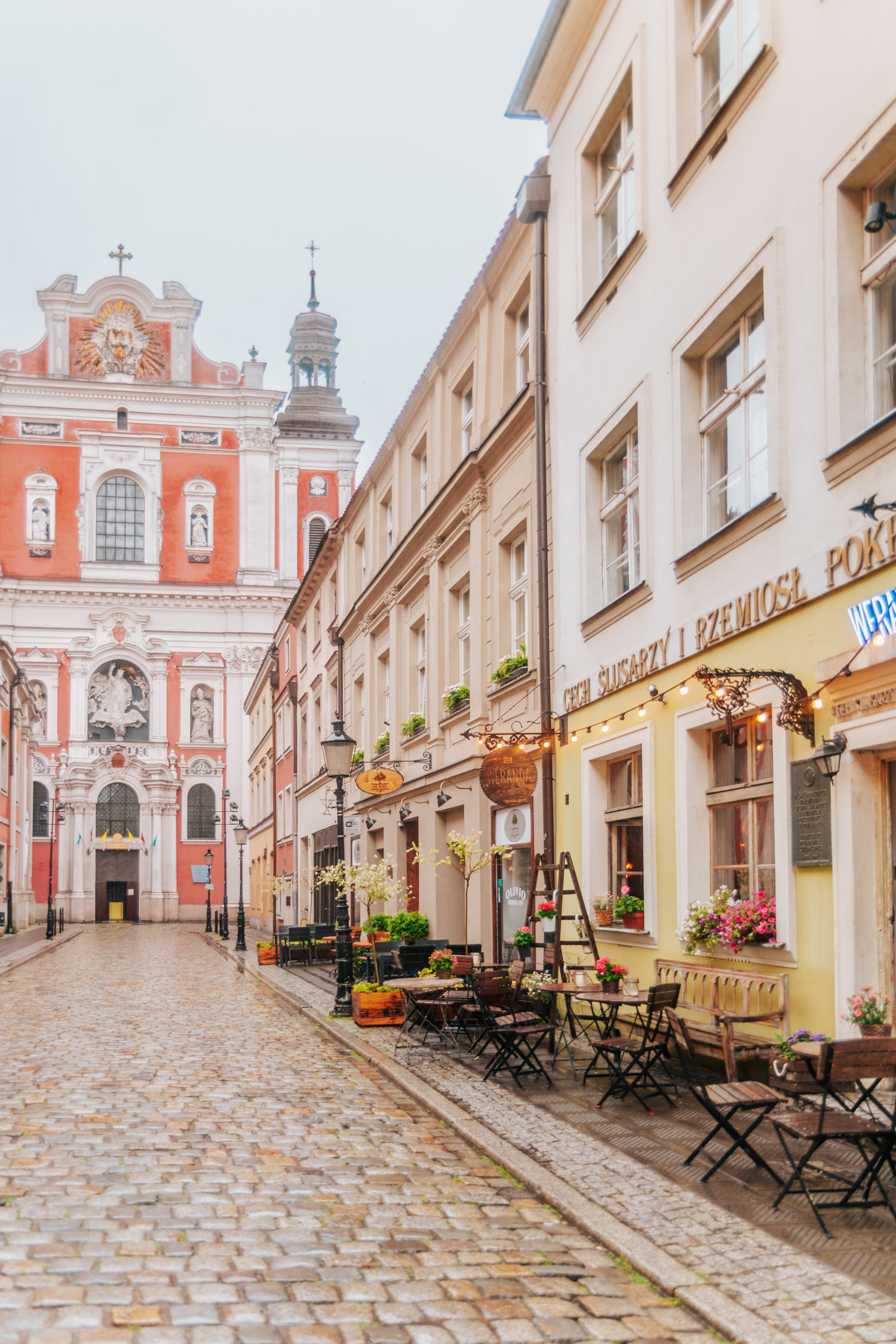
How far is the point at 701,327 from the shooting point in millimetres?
10906

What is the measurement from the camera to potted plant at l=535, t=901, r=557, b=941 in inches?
515

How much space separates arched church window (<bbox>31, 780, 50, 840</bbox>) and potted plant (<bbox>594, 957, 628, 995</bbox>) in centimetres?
5303

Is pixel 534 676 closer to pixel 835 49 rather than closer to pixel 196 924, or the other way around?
pixel 835 49

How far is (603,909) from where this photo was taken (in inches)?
514

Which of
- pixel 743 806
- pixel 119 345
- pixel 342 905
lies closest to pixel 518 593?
pixel 342 905

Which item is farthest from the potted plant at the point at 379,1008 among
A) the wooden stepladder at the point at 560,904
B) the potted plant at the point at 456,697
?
the potted plant at the point at 456,697

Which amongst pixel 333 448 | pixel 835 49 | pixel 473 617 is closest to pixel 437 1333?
pixel 835 49

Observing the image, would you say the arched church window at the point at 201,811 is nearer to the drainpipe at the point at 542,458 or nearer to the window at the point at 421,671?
the window at the point at 421,671

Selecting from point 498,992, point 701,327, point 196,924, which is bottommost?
point 196,924

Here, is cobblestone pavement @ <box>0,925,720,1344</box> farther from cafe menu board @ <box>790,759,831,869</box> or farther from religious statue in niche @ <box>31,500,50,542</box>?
religious statue in niche @ <box>31,500,50,542</box>

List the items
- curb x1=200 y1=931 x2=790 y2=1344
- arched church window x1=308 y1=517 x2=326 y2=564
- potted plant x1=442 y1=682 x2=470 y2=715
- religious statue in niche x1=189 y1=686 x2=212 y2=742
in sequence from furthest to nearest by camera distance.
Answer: arched church window x1=308 y1=517 x2=326 y2=564 → religious statue in niche x1=189 y1=686 x2=212 y2=742 → potted plant x1=442 y1=682 x2=470 y2=715 → curb x1=200 y1=931 x2=790 y2=1344

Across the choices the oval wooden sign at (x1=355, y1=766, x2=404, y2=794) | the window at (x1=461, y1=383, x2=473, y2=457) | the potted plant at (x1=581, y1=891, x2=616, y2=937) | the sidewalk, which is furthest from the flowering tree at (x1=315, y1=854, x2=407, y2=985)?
the sidewalk

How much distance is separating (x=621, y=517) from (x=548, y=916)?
13.2 feet

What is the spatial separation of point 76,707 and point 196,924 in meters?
11.8
